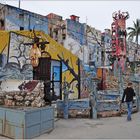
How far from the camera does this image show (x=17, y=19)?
33.0 meters

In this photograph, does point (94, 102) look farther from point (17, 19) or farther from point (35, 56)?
point (17, 19)

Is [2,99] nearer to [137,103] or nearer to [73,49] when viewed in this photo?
[137,103]

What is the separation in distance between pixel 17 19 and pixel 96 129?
25198 mm

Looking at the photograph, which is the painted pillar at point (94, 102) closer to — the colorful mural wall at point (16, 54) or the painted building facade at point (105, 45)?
the colorful mural wall at point (16, 54)

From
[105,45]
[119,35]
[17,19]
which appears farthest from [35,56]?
[105,45]

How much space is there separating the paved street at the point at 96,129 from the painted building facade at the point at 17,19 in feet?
63.1

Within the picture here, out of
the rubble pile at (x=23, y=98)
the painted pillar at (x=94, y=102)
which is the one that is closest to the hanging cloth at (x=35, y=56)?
the rubble pile at (x=23, y=98)

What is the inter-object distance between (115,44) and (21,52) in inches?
961

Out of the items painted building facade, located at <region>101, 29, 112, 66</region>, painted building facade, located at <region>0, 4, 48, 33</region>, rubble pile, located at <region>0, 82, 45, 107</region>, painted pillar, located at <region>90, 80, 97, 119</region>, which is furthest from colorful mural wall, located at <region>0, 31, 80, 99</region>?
painted building facade, located at <region>101, 29, 112, 66</region>

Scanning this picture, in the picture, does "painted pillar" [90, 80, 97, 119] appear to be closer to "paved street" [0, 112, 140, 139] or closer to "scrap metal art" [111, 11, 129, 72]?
"paved street" [0, 112, 140, 139]

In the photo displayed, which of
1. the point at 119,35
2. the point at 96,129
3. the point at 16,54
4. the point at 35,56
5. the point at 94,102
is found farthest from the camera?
the point at 119,35

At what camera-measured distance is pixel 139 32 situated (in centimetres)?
5834

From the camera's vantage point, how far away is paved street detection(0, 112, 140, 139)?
8.86 metres

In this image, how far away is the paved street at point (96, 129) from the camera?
886 cm
